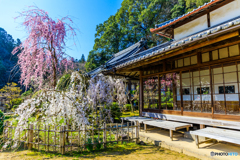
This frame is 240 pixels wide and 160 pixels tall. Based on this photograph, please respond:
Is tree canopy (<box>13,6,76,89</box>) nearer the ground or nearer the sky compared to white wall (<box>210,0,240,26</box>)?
nearer the ground

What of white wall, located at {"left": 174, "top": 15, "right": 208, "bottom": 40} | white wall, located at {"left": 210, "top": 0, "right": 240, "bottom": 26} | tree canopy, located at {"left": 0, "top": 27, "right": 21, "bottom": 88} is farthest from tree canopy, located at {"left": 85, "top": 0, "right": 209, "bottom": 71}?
tree canopy, located at {"left": 0, "top": 27, "right": 21, "bottom": 88}

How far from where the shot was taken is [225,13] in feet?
18.0

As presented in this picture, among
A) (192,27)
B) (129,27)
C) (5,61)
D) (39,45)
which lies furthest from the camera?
(5,61)

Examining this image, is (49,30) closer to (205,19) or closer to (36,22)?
(36,22)

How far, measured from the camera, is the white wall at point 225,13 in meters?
5.22

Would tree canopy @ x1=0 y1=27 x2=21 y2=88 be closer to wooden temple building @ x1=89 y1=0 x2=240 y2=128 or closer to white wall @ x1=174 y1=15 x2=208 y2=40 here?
wooden temple building @ x1=89 y1=0 x2=240 y2=128

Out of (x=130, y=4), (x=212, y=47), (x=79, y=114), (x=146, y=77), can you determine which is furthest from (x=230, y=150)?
(x=130, y=4)

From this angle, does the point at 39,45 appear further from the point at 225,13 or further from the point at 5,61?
the point at 5,61

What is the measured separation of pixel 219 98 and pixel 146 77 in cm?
351

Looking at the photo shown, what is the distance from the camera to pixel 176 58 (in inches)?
250

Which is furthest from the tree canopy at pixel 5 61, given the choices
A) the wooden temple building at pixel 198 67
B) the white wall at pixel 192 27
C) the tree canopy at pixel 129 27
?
the white wall at pixel 192 27

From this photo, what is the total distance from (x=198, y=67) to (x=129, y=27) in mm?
20536

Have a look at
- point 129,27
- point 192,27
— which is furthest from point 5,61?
point 192,27

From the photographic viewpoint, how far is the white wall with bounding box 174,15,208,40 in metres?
6.16
